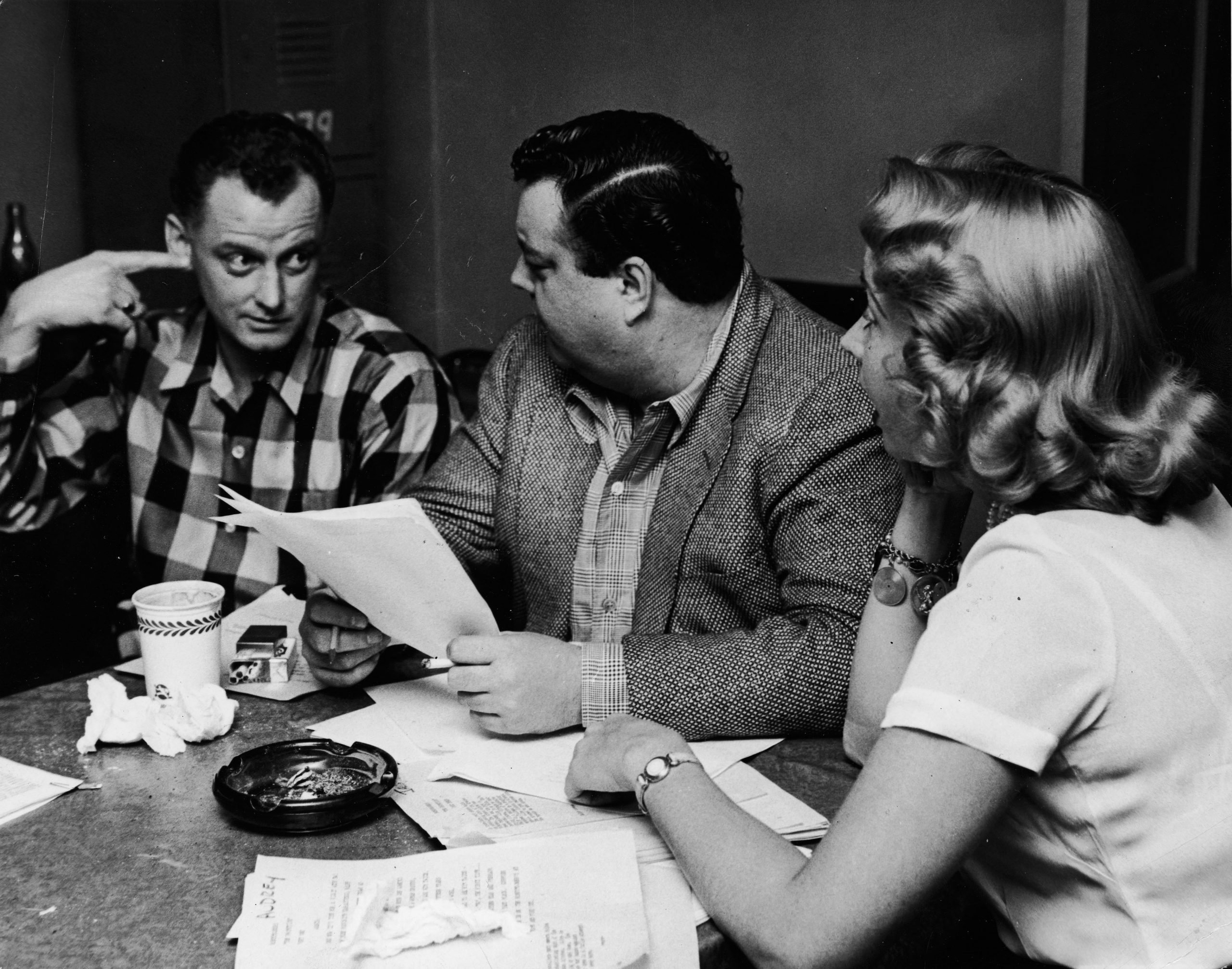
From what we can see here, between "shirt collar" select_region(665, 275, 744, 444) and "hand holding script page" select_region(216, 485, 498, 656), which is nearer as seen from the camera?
"hand holding script page" select_region(216, 485, 498, 656)

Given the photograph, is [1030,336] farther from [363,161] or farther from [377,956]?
[363,161]

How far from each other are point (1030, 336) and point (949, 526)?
0.42 metres

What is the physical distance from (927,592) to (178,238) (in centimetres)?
190

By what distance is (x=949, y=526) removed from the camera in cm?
153

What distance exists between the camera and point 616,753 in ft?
4.39

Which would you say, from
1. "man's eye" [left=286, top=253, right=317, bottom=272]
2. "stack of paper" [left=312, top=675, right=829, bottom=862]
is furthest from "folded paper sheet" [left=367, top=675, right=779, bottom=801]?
"man's eye" [left=286, top=253, right=317, bottom=272]

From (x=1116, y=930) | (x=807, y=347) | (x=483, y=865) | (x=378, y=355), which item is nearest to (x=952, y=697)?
(x=1116, y=930)

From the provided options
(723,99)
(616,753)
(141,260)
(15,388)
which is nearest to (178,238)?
(141,260)

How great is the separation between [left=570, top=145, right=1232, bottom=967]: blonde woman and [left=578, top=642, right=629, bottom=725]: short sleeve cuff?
0.81 feet

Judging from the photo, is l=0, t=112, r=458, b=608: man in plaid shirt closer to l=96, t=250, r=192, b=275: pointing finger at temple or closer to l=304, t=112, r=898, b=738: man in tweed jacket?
l=96, t=250, r=192, b=275: pointing finger at temple

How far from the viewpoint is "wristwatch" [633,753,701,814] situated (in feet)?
4.20

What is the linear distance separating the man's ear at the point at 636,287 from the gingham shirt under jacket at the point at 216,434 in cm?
74

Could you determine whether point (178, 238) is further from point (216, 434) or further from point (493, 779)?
point (493, 779)

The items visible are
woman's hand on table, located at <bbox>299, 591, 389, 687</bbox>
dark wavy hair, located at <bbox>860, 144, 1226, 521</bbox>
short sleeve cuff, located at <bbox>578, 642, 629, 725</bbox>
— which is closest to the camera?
dark wavy hair, located at <bbox>860, 144, 1226, 521</bbox>
